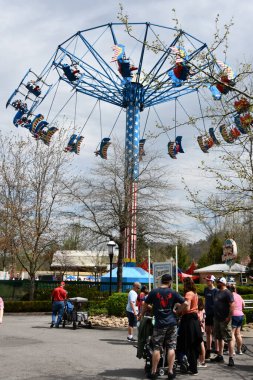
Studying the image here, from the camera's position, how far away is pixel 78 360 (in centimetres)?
1019

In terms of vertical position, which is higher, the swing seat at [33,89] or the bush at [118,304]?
the swing seat at [33,89]

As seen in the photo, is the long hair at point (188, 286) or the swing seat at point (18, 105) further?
Answer: the swing seat at point (18, 105)

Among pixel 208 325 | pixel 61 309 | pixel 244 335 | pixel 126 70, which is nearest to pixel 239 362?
pixel 208 325

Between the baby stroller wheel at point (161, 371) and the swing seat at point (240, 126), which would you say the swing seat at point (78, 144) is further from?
the baby stroller wheel at point (161, 371)

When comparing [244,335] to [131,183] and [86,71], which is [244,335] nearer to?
[131,183]

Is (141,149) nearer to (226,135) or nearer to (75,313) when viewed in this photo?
(75,313)

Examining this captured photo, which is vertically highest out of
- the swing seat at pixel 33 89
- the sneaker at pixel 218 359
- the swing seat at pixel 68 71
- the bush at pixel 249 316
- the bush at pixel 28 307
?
the swing seat at pixel 68 71

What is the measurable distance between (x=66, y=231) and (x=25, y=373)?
23.2 m

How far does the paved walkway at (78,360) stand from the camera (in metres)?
8.66

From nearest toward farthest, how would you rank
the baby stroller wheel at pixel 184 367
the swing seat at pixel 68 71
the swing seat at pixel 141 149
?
the baby stroller wheel at pixel 184 367
the swing seat at pixel 68 71
the swing seat at pixel 141 149

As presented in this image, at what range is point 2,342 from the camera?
13.4m

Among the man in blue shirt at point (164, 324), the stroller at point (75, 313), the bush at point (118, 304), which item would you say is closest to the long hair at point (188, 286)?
the man in blue shirt at point (164, 324)

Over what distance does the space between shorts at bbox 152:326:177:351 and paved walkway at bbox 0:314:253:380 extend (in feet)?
2.12

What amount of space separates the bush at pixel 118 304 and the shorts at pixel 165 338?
37.9 ft
